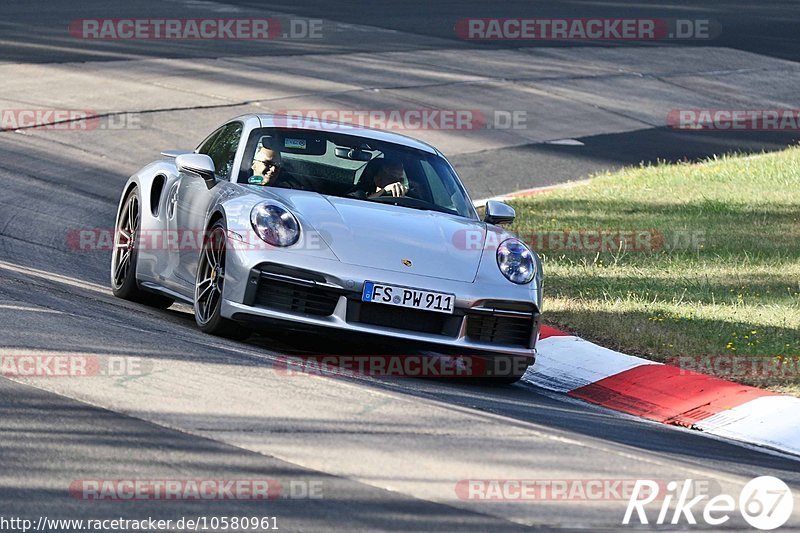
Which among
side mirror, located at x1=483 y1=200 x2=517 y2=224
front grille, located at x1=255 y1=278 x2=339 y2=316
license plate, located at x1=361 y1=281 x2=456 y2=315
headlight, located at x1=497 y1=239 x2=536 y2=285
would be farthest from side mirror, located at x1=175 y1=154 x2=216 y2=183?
headlight, located at x1=497 y1=239 x2=536 y2=285

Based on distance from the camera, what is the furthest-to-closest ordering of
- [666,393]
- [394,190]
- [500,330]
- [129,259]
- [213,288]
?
1. [129,259]
2. [394,190]
3. [666,393]
4. [213,288]
5. [500,330]

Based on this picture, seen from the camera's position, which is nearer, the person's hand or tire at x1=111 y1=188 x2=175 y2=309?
the person's hand

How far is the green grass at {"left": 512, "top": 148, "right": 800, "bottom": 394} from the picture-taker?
9195 millimetres

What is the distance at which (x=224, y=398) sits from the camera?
6.12m

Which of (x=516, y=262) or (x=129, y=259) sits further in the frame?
(x=129, y=259)

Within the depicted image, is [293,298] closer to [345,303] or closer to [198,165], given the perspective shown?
[345,303]

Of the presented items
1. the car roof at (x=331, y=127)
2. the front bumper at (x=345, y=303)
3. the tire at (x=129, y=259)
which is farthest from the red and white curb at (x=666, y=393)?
the tire at (x=129, y=259)

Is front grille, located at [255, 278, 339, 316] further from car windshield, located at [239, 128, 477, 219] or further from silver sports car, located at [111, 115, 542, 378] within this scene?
car windshield, located at [239, 128, 477, 219]

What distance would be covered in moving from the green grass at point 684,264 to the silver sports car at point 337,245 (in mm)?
1528

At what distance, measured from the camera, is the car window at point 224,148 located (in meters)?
8.88

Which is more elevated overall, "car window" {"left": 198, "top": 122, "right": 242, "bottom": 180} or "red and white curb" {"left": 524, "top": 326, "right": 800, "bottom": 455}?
"car window" {"left": 198, "top": 122, "right": 242, "bottom": 180}

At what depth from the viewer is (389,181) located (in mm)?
8703

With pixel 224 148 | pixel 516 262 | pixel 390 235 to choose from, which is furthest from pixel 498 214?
pixel 224 148

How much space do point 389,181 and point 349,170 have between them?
0.26 m
